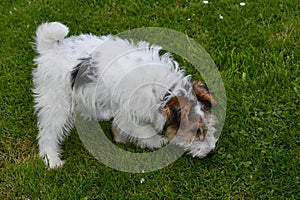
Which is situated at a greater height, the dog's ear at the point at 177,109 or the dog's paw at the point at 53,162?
the dog's ear at the point at 177,109

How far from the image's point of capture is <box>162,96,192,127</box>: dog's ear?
357cm

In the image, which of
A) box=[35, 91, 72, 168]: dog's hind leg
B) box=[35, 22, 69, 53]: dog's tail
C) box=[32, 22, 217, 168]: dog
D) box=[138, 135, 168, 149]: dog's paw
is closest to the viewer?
box=[32, 22, 217, 168]: dog

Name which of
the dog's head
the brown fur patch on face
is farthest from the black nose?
the brown fur patch on face

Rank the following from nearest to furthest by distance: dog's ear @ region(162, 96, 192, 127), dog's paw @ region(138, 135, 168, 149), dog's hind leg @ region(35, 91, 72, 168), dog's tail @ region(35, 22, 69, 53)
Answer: dog's ear @ region(162, 96, 192, 127) → dog's tail @ region(35, 22, 69, 53) → dog's hind leg @ region(35, 91, 72, 168) → dog's paw @ region(138, 135, 168, 149)

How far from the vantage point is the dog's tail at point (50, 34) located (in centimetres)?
385

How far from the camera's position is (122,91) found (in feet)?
12.3

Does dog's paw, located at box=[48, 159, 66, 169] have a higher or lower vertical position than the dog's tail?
lower

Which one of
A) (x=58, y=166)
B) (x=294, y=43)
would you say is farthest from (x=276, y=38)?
(x=58, y=166)

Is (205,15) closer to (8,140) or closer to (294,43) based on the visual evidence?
(294,43)

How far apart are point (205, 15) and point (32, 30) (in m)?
2.03

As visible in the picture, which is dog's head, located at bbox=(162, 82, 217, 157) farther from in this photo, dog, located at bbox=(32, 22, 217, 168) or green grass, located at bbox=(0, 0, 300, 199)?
green grass, located at bbox=(0, 0, 300, 199)

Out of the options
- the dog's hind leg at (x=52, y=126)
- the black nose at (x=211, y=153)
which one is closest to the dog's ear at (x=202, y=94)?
the black nose at (x=211, y=153)

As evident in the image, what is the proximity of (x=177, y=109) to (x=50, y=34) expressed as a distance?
123cm

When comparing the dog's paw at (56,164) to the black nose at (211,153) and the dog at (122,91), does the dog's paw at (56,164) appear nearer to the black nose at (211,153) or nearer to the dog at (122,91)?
the dog at (122,91)
